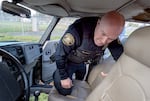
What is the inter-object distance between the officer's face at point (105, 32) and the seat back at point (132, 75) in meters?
0.18

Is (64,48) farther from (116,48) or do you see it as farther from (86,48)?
(116,48)

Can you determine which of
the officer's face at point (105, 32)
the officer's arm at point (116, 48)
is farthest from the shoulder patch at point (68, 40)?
the officer's arm at point (116, 48)

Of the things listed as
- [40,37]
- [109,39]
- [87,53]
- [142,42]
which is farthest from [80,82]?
[40,37]

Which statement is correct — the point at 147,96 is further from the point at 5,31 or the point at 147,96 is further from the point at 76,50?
the point at 5,31

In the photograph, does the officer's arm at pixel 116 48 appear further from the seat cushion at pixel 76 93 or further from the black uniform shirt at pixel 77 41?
the seat cushion at pixel 76 93

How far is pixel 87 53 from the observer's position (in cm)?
177

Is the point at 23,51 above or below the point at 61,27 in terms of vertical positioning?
below

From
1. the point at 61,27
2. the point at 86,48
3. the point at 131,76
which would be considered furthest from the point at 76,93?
the point at 61,27

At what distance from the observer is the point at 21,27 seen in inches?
96.3

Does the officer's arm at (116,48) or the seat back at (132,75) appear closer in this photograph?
the seat back at (132,75)

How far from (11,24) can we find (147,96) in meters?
1.58

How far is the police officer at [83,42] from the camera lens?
1.53m

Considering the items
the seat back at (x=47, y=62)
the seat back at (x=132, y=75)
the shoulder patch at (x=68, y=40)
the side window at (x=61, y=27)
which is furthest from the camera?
the seat back at (x=47, y=62)

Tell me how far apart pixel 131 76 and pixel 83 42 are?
21.0 inches
